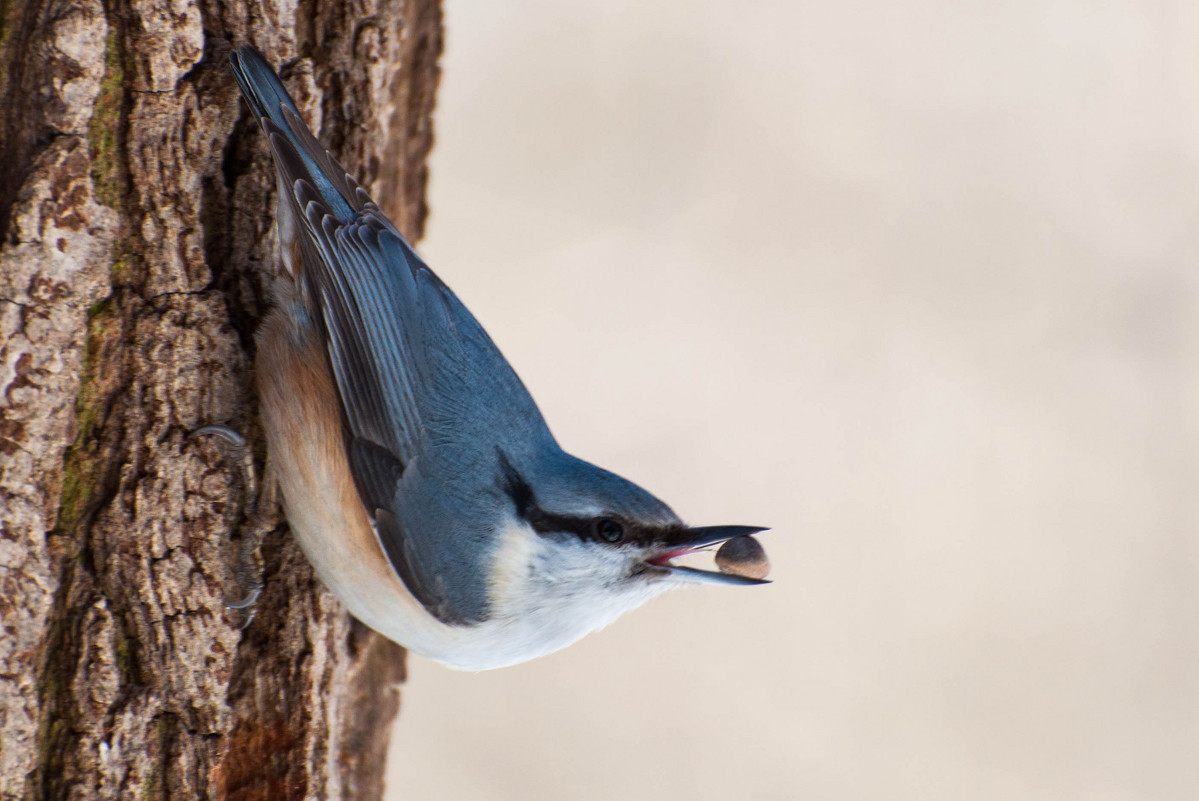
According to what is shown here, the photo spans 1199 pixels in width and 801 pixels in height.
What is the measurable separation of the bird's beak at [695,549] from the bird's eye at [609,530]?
0.06 metres

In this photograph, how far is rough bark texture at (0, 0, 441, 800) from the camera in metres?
1.44

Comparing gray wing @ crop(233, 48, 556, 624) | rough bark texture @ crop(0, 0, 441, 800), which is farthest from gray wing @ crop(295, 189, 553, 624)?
rough bark texture @ crop(0, 0, 441, 800)

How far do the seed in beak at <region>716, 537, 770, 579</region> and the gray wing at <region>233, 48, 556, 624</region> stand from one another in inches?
14.5

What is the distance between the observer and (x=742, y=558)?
165 centimetres

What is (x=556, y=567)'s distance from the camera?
1.69 m

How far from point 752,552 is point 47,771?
1.08 meters

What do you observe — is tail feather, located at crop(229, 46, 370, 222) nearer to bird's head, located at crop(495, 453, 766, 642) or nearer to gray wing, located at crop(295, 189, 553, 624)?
gray wing, located at crop(295, 189, 553, 624)

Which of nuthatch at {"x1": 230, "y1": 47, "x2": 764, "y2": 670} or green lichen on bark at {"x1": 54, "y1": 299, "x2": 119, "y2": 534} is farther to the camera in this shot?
nuthatch at {"x1": 230, "y1": 47, "x2": 764, "y2": 670}

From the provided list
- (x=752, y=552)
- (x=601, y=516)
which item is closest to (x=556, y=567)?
(x=601, y=516)

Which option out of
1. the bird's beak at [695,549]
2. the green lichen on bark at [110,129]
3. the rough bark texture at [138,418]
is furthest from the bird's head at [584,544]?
the green lichen on bark at [110,129]

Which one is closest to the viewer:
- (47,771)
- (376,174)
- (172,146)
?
(47,771)

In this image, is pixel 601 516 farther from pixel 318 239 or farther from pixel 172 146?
pixel 172 146

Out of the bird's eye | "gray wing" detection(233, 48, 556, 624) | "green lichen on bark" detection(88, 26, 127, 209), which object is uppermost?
"green lichen on bark" detection(88, 26, 127, 209)

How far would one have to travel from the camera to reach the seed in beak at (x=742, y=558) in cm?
165
